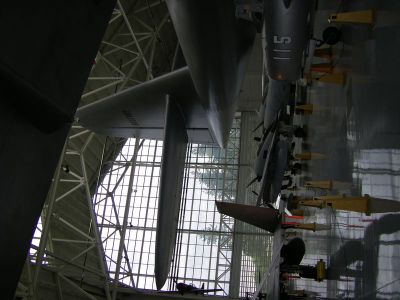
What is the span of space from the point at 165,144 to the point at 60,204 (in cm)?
1150

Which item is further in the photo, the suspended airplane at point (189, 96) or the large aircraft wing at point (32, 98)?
the suspended airplane at point (189, 96)

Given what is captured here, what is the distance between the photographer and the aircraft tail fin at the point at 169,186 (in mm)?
6934

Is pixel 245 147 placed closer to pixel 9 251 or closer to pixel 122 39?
pixel 122 39

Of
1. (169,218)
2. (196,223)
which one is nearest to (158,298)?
(196,223)

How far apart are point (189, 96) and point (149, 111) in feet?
3.79

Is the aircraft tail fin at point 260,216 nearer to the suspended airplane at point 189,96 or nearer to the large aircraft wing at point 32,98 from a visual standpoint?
the suspended airplane at point 189,96

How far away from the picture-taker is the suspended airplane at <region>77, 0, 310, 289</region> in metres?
4.75

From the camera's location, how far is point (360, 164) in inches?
127

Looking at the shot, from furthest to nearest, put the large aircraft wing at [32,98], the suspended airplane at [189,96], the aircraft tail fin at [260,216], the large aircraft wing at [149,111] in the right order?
the large aircraft wing at [149,111], the aircraft tail fin at [260,216], the suspended airplane at [189,96], the large aircraft wing at [32,98]

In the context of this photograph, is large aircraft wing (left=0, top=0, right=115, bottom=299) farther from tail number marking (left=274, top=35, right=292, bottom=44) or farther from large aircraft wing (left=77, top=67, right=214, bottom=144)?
large aircraft wing (left=77, top=67, right=214, bottom=144)

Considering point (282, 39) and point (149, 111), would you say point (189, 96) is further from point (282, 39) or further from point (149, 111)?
point (282, 39)

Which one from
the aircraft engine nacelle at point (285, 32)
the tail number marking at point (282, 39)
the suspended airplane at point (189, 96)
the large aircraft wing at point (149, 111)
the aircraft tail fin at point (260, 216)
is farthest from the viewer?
the large aircraft wing at point (149, 111)

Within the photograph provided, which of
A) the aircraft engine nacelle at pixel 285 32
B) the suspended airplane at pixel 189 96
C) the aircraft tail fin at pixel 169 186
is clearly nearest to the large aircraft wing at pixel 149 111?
the suspended airplane at pixel 189 96

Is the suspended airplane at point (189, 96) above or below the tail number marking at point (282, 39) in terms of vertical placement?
above
